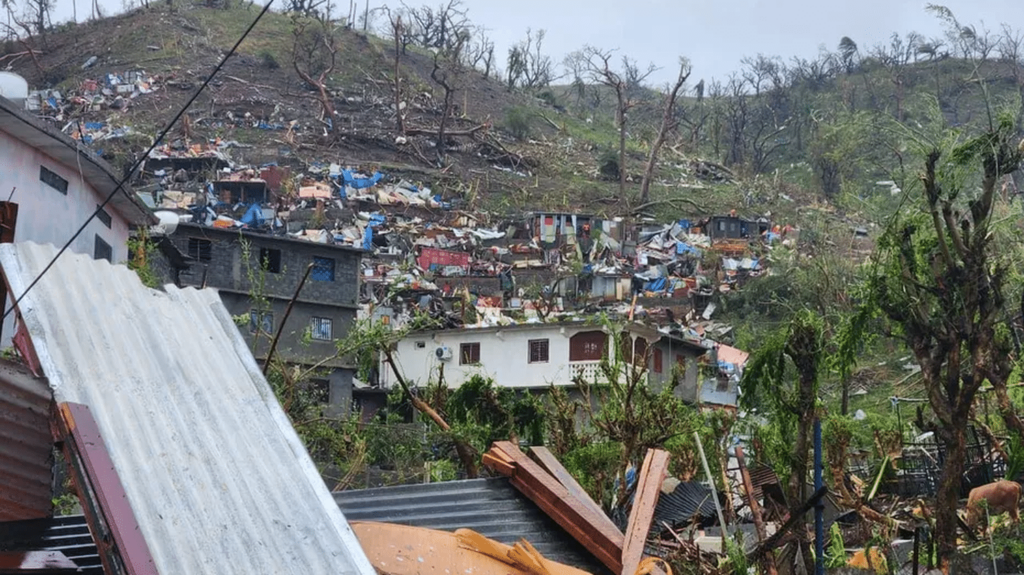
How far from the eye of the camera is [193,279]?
78.3 ft

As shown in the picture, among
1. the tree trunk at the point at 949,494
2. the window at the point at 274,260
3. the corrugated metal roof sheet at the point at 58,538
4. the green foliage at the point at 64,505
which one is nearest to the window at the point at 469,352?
the window at the point at 274,260

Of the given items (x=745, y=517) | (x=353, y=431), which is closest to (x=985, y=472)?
(x=745, y=517)

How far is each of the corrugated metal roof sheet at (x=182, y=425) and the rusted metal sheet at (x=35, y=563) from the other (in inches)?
15.3

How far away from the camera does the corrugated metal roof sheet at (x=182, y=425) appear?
3656 mm

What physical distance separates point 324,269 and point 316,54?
30.2m

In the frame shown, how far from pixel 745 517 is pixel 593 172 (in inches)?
1513

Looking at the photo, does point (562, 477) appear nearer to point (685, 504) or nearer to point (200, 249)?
point (685, 504)

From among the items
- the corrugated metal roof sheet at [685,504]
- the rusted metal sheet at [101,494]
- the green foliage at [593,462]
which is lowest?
the corrugated metal roof sheet at [685,504]

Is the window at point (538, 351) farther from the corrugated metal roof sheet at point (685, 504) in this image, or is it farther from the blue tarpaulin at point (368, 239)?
the corrugated metal roof sheet at point (685, 504)

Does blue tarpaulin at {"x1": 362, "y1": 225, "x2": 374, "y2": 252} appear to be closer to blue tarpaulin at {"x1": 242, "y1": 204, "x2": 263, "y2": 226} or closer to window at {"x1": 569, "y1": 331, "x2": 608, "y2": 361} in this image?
blue tarpaulin at {"x1": 242, "y1": 204, "x2": 263, "y2": 226}

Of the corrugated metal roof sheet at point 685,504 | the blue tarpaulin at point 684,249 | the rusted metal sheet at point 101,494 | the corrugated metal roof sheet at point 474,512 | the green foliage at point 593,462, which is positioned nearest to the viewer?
the rusted metal sheet at point 101,494

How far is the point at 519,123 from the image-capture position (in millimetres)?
52188

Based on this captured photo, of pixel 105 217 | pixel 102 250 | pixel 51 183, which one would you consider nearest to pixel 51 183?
pixel 51 183

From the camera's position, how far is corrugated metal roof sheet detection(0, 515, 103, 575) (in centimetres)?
391
